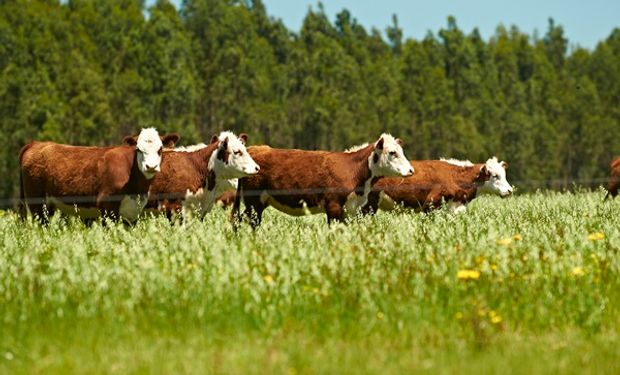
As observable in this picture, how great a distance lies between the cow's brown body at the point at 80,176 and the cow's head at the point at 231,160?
1649 millimetres

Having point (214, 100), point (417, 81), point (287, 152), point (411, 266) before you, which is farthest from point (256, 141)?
point (411, 266)

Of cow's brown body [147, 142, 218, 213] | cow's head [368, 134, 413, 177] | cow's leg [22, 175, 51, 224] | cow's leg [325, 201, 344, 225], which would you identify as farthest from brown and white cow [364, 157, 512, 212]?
Answer: cow's leg [22, 175, 51, 224]

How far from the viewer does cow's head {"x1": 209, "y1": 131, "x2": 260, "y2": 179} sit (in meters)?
15.8

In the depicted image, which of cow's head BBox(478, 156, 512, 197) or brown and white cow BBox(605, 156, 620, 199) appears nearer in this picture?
cow's head BBox(478, 156, 512, 197)

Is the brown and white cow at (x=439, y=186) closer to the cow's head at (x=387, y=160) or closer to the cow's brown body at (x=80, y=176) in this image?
the cow's head at (x=387, y=160)

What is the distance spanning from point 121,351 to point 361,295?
7.14 ft

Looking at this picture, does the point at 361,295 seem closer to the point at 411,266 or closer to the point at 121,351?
the point at 411,266

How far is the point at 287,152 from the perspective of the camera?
16.8 metres

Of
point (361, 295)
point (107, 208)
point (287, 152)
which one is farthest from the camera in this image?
point (287, 152)

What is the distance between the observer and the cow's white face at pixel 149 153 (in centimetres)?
1435

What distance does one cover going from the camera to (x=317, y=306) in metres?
7.68

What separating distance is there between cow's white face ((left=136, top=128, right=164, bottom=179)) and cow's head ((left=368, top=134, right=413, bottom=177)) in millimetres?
4102

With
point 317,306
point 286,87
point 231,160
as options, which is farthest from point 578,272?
point 286,87

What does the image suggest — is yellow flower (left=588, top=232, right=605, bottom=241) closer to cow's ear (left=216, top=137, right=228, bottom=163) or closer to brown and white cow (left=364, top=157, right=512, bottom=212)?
cow's ear (left=216, top=137, right=228, bottom=163)
